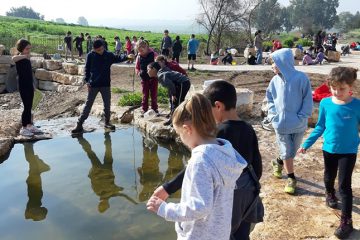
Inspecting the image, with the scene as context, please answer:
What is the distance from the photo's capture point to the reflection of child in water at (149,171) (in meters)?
5.04

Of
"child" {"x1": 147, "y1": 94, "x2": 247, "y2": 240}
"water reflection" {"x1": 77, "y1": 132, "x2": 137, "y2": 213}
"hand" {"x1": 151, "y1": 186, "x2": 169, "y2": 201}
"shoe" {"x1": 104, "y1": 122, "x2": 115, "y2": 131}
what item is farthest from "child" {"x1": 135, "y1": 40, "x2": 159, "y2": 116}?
"child" {"x1": 147, "y1": 94, "x2": 247, "y2": 240}

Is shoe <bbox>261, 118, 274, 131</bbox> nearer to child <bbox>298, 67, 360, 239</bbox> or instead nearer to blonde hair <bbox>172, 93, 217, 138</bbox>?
child <bbox>298, 67, 360, 239</bbox>

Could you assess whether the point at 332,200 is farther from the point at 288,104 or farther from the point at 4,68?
the point at 4,68

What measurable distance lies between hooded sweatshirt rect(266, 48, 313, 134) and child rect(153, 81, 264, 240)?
1628 millimetres

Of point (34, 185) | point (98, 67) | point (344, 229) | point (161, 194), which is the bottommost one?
point (34, 185)

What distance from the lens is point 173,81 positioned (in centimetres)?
700

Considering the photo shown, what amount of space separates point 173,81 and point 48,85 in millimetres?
8864

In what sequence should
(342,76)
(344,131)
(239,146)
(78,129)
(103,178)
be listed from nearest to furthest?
1. (239,146)
2. (342,76)
3. (344,131)
4. (103,178)
5. (78,129)

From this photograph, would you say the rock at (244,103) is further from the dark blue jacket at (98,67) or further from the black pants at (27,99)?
the black pants at (27,99)

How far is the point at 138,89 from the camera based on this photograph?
11.3 m

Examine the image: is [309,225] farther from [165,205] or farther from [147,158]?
[147,158]

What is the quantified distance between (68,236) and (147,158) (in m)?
2.45

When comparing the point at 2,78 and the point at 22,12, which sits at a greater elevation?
the point at 22,12

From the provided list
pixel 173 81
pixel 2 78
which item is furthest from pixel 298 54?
pixel 173 81
